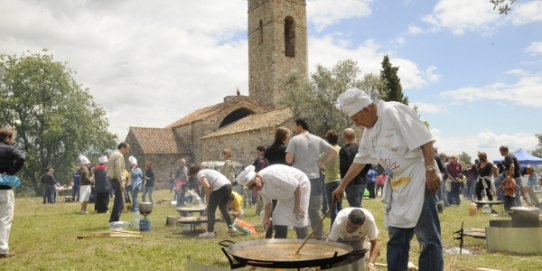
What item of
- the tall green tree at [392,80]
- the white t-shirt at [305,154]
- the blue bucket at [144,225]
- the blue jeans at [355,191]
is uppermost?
the tall green tree at [392,80]

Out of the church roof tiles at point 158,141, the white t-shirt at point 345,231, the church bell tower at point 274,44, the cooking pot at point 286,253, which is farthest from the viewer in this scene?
the church bell tower at point 274,44

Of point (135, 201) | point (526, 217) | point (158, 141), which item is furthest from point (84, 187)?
point (158, 141)

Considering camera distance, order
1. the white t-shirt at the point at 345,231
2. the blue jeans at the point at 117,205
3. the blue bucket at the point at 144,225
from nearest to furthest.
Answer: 1. the white t-shirt at the point at 345,231
2. the blue bucket at the point at 144,225
3. the blue jeans at the point at 117,205

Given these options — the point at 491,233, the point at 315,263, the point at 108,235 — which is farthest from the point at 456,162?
the point at 315,263

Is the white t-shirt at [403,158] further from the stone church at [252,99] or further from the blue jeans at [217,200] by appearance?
the stone church at [252,99]

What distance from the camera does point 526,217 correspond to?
18.1 feet

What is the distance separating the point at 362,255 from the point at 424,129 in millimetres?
1055

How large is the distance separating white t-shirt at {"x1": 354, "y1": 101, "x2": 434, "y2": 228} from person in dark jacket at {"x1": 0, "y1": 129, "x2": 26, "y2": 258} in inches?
195

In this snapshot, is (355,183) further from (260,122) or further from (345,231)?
(260,122)

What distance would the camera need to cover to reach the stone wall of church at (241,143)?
23.0 metres

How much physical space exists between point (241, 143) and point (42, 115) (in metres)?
18.4

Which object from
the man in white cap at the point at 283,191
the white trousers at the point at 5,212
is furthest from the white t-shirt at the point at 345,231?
the white trousers at the point at 5,212

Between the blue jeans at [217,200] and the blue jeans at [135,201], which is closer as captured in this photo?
the blue jeans at [217,200]

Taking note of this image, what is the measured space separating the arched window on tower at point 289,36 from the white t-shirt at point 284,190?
94.4 feet
